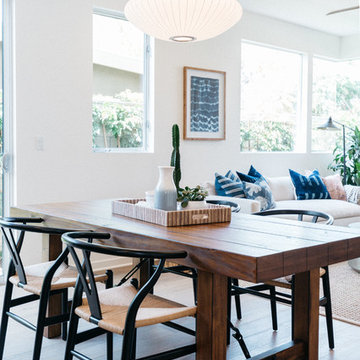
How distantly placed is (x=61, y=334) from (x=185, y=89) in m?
2.92

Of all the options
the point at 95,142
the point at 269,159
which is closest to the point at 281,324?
the point at 95,142

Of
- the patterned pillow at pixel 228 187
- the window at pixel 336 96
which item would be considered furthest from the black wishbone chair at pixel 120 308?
the window at pixel 336 96

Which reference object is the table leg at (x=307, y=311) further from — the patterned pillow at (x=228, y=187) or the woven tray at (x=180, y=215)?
the patterned pillow at (x=228, y=187)

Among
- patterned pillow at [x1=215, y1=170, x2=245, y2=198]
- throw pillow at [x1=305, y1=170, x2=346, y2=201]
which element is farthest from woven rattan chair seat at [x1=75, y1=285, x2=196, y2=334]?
throw pillow at [x1=305, y1=170, x2=346, y2=201]

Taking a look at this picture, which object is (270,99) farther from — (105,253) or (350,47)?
(105,253)

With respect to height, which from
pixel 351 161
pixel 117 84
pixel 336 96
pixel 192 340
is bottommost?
pixel 192 340

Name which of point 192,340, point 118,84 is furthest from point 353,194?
point 192,340

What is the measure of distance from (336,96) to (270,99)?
4.48 feet

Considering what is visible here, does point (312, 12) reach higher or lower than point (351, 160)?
higher

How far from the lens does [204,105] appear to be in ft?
17.6

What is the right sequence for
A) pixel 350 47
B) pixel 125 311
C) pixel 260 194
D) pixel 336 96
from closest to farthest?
1. pixel 125 311
2. pixel 260 194
3. pixel 350 47
4. pixel 336 96

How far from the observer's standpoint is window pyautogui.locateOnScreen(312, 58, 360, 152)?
6930mm

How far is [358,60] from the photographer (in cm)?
698

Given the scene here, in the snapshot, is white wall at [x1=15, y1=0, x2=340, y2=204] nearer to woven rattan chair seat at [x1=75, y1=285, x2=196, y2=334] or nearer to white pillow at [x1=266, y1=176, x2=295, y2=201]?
white pillow at [x1=266, y1=176, x2=295, y2=201]
